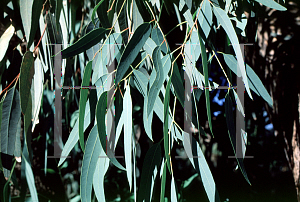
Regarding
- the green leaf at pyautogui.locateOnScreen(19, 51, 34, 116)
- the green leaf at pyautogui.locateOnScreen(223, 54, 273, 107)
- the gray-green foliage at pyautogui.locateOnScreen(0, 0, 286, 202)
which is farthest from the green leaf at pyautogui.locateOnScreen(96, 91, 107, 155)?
the green leaf at pyautogui.locateOnScreen(223, 54, 273, 107)

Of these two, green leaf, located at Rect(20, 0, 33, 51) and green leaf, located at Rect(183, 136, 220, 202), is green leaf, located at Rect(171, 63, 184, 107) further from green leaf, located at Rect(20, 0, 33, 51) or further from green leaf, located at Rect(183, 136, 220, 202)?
green leaf, located at Rect(20, 0, 33, 51)

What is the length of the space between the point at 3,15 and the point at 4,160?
39 centimetres

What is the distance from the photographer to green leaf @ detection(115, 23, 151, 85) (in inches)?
13.8

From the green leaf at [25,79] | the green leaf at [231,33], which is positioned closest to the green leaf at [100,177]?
the green leaf at [25,79]

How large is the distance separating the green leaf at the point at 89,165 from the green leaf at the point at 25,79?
0.35ft

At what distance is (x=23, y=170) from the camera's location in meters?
0.54

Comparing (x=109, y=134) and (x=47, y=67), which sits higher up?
(x=47, y=67)

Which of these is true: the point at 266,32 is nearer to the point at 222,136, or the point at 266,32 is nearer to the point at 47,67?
the point at 222,136

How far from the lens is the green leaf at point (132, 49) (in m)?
0.35

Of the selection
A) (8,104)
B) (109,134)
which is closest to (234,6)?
(109,134)

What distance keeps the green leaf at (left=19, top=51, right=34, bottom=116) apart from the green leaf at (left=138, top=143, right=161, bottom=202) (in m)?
0.20

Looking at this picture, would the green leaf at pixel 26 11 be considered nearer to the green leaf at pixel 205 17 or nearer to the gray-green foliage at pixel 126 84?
the gray-green foliage at pixel 126 84

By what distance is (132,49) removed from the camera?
14.5 inches

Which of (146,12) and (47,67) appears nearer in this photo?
(146,12)
